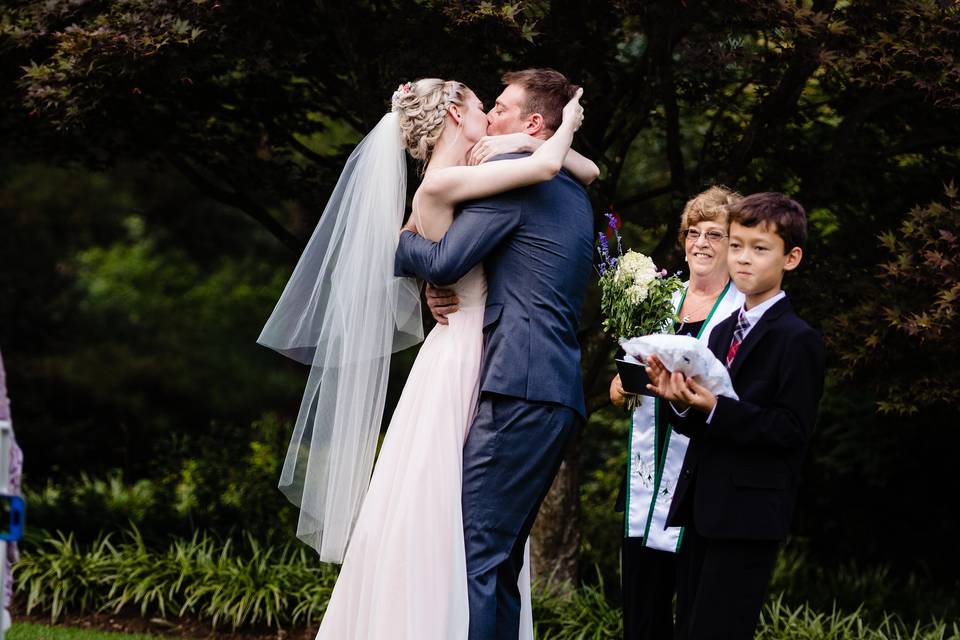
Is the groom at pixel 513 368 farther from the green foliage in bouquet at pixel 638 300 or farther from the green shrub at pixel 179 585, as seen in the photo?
the green shrub at pixel 179 585

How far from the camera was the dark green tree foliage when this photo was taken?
200 inches

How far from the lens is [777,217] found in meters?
3.35

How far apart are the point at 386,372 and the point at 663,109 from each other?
318 centimetres

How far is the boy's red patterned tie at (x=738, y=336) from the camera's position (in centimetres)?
353

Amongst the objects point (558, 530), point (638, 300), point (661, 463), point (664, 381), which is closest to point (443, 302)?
point (638, 300)

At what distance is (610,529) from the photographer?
7.66 meters

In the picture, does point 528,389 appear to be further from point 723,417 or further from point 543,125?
point 543,125

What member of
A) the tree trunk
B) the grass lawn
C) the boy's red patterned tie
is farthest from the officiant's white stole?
the grass lawn

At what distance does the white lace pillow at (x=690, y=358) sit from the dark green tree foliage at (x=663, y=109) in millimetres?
1920

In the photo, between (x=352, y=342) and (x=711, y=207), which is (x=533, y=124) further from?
(x=352, y=342)

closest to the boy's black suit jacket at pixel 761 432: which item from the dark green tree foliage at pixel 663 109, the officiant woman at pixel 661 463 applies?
the officiant woman at pixel 661 463

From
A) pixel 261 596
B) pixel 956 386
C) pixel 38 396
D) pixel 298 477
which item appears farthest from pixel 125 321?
pixel 956 386

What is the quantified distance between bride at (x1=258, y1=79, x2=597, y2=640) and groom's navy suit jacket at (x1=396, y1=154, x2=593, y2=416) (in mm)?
102

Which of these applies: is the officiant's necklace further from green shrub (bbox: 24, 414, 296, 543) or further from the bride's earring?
green shrub (bbox: 24, 414, 296, 543)
